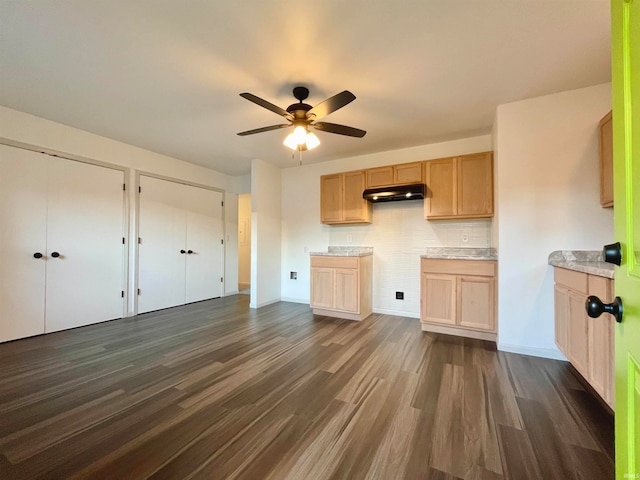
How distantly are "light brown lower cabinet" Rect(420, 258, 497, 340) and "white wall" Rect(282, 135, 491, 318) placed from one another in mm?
602

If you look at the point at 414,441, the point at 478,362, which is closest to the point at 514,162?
the point at 478,362

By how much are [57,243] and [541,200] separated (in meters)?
5.51

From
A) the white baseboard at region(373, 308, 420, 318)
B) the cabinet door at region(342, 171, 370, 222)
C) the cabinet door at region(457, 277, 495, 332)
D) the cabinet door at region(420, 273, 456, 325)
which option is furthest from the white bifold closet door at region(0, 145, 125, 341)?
the cabinet door at region(457, 277, 495, 332)

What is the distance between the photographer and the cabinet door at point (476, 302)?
292 centimetres

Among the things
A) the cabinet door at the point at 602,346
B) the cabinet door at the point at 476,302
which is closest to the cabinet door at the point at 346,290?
the cabinet door at the point at 476,302

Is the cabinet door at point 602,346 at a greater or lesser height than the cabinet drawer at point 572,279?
lesser

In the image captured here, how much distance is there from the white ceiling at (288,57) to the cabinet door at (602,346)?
5.58 ft

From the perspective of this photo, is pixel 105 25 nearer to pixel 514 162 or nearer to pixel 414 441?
pixel 414 441

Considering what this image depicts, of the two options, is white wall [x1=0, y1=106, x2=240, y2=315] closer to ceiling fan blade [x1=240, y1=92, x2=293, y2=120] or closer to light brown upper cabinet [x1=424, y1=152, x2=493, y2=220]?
ceiling fan blade [x1=240, y1=92, x2=293, y2=120]

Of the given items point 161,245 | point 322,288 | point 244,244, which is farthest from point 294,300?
point 244,244

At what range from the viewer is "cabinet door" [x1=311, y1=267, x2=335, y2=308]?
3959mm

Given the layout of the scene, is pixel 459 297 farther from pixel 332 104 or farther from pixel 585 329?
pixel 332 104

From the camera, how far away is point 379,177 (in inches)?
154

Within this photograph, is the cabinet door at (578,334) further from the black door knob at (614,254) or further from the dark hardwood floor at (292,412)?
the black door knob at (614,254)
